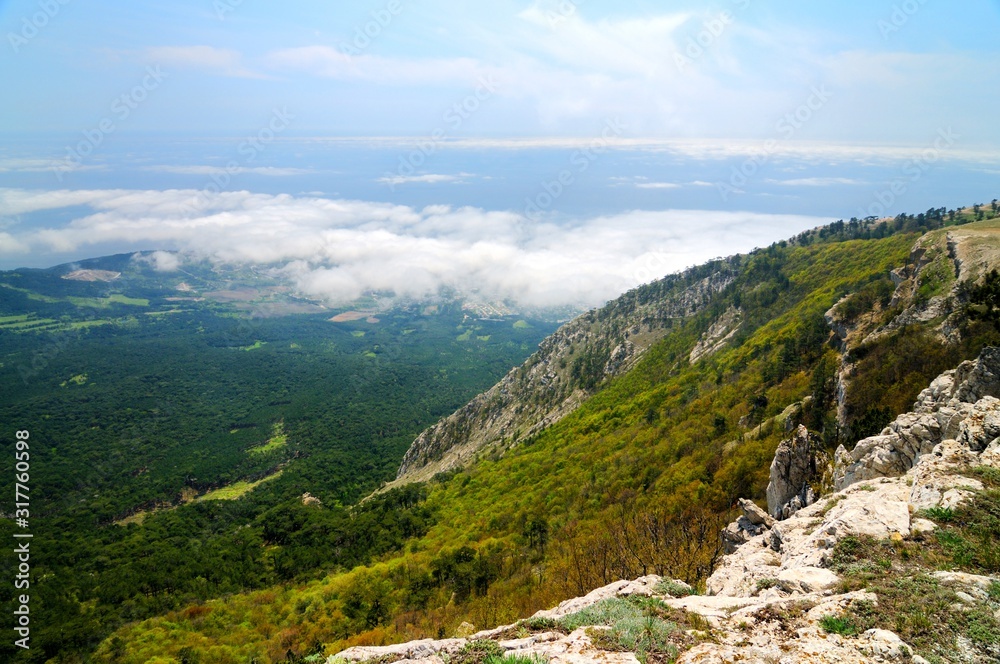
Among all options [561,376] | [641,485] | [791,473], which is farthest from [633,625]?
[561,376]

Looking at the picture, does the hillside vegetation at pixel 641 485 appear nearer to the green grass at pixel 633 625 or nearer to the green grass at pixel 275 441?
the green grass at pixel 633 625

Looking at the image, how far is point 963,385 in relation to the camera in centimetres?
2091

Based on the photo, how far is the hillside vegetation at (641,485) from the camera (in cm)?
2920

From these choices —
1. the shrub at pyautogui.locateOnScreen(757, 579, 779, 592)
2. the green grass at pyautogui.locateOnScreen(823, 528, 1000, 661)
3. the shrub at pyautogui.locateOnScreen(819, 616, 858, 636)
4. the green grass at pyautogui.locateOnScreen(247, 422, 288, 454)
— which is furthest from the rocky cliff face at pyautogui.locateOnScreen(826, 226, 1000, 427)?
the green grass at pyautogui.locateOnScreen(247, 422, 288, 454)

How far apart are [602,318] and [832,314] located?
103m

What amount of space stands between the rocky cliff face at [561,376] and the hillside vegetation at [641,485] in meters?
31.2

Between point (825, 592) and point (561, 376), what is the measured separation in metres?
121

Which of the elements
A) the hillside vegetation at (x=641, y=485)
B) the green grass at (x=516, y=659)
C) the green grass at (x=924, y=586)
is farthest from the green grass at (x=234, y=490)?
the green grass at (x=924, y=586)

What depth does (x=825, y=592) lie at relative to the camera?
37.2 feet

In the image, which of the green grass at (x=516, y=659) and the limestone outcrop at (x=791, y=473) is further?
the limestone outcrop at (x=791, y=473)

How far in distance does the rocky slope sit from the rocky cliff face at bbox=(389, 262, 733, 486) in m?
86.6

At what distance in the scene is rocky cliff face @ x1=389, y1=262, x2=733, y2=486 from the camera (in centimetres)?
11631

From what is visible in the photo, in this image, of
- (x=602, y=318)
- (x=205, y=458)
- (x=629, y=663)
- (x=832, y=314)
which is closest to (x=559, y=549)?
(x=629, y=663)

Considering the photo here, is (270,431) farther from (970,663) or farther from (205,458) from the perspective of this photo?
(970,663)
